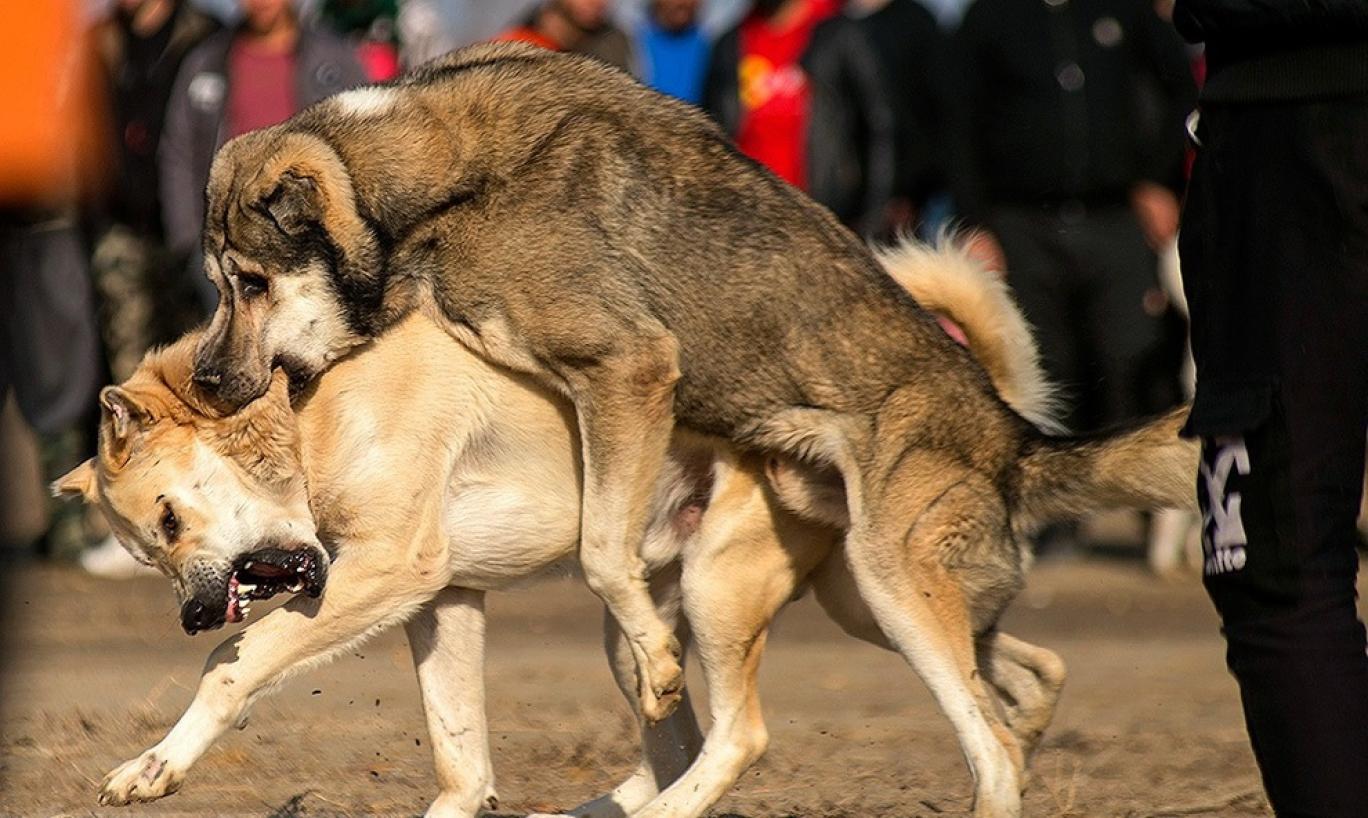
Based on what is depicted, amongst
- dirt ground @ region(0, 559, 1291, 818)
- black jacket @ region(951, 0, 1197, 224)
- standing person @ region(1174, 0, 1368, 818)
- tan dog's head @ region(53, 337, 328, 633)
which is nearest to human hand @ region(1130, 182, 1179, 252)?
black jacket @ region(951, 0, 1197, 224)

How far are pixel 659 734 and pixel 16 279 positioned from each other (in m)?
4.64

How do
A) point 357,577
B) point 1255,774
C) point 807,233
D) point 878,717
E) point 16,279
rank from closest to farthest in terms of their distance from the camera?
point 357,577, point 807,233, point 1255,774, point 878,717, point 16,279

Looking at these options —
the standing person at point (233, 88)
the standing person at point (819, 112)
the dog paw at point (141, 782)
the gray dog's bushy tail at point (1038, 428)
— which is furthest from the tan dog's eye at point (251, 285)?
the standing person at point (819, 112)

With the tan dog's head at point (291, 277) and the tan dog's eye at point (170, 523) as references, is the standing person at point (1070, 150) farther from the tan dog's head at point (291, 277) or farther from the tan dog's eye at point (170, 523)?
the tan dog's eye at point (170, 523)

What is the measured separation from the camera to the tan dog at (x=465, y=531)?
14.9 feet

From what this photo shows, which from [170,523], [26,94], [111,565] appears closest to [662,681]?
[170,523]

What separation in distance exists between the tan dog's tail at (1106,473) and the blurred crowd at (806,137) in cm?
388

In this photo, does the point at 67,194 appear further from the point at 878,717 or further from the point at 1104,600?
the point at 1104,600

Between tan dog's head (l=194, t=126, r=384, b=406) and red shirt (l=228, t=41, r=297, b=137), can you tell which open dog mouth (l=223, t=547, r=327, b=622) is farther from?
red shirt (l=228, t=41, r=297, b=137)

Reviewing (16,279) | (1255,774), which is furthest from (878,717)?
(16,279)

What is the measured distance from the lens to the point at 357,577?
14.8ft

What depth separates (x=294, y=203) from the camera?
453 cm

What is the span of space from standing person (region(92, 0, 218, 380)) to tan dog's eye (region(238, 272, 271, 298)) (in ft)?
16.6

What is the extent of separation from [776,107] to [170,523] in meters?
5.06
